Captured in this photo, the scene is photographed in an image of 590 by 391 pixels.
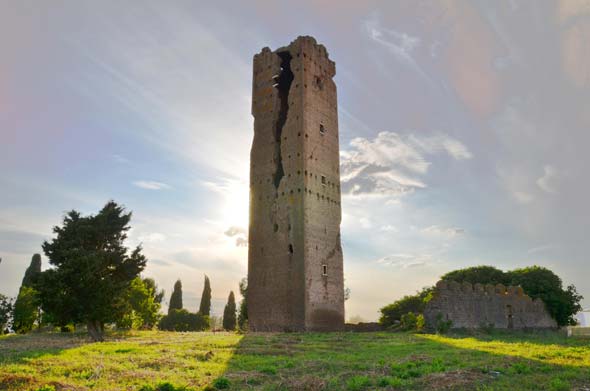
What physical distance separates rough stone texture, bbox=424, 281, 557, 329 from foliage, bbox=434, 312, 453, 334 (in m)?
0.16

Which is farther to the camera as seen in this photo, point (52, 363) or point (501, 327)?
A: point (501, 327)

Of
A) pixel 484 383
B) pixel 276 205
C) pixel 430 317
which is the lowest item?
pixel 484 383

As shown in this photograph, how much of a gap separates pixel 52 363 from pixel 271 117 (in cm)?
2315

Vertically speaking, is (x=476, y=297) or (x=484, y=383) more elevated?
(x=476, y=297)

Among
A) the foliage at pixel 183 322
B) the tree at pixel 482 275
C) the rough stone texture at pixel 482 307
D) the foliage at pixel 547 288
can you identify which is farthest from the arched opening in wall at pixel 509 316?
the foliage at pixel 183 322

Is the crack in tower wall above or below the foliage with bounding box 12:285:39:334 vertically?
above

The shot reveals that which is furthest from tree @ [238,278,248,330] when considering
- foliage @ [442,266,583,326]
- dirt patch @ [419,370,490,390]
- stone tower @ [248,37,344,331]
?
dirt patch @ [419,370,490,390]

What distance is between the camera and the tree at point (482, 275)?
45625 millimetres

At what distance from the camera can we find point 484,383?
9586mm

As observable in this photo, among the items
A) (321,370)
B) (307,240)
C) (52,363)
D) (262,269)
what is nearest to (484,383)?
(321,370)

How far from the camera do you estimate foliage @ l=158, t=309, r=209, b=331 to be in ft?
163

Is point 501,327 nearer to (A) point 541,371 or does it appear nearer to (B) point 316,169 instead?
(B) point 316,169

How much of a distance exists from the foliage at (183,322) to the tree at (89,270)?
27844 millimetres

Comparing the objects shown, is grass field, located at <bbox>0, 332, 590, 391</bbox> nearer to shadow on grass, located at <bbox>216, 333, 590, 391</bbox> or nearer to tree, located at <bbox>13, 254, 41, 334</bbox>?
shadow on grass, located at <bbox>216, 333, 590, 391</bbox>
